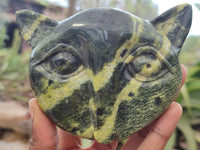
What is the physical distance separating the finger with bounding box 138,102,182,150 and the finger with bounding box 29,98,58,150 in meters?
0.28

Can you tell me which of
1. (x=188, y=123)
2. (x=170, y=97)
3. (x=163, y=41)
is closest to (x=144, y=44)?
(x=163, y=41)

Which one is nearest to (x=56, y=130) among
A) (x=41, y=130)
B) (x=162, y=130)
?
(x=41, y=130)

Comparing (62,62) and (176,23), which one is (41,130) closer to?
(62,62)

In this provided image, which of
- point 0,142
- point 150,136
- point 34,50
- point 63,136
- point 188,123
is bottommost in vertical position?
point 0,142

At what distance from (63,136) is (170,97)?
448 millimetres

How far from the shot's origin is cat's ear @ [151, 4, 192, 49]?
558mm

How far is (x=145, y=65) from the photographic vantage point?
0.52 meters

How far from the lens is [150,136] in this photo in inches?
23.8

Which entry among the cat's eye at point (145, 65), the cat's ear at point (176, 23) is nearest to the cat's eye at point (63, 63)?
the cat's eye at point (145, 65)

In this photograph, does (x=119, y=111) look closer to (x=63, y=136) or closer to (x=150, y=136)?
(x=150, y=136)

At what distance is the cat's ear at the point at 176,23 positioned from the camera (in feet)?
1.83

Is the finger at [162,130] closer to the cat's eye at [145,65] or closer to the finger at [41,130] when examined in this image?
the cat's eye at [145,65]

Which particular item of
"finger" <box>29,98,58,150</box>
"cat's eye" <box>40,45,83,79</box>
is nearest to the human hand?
"finger" <box>29,98,58,150</box>

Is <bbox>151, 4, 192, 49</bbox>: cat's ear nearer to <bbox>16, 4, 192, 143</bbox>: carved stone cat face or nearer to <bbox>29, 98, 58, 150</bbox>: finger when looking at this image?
<bbox>16, 4, 192, 143</bbox>: carved stone cat face
